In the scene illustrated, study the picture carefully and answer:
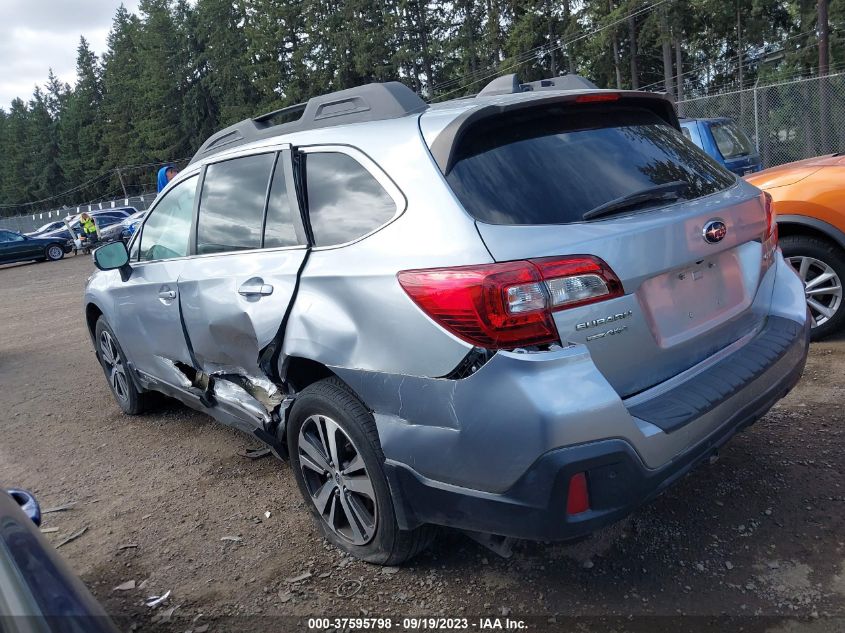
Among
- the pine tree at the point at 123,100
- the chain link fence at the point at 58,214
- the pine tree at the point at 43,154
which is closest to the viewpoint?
the chain link fence at the point at 58,214

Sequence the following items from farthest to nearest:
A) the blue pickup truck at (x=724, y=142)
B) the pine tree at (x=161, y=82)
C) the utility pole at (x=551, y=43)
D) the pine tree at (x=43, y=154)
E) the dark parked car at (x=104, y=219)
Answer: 1. the pine tree at (x=43, y=154)
2. the pine tree at (x=161, y=82)
3. the utility pole at (x=551, y=43)
4. the dark parked car at (x=104, y=219)
5. the blue pickup truck at (x=724, y=142)

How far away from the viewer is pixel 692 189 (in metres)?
2.69

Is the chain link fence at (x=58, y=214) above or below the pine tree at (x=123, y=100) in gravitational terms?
below

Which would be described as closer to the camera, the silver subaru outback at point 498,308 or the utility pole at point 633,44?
the silver subaru outback at point 498,308

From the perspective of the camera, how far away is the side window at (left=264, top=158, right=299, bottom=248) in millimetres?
3053

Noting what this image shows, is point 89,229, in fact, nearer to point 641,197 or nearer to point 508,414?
point 641,197

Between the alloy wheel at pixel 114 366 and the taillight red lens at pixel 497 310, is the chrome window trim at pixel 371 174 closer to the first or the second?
the taillight red lens at pixel 497 310

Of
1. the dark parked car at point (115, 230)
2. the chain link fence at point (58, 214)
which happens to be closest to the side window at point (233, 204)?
the dark parked car at point (115, 230)

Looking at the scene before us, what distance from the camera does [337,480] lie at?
2893mm

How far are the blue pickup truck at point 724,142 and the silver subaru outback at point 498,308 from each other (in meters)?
6.65

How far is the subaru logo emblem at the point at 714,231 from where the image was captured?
254 centimetres

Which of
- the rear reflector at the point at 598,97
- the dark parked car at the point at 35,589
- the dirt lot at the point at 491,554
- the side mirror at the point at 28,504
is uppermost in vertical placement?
the rear reflector at the point at 598,97

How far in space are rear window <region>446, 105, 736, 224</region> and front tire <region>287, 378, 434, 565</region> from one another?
0.96 meters

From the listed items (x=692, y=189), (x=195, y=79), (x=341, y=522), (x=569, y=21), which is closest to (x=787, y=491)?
(x=692, y=189)
